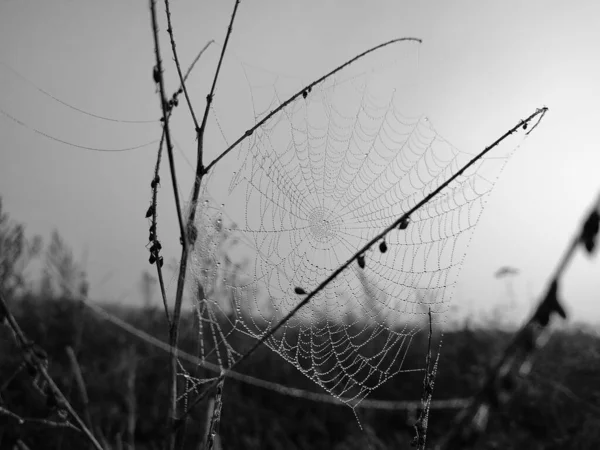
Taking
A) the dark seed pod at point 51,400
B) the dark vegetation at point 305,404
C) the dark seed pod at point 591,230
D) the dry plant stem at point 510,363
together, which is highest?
the dark seed pod at point 591,230

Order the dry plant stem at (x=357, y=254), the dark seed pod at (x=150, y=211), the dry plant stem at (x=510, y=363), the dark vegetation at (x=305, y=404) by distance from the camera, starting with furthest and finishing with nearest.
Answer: the dark vegetation at (x=305, y=404) < the dark seed pod at (x=150, y=211) < the dry plant stem at (x=357, y=254) < the dry plant stem at (x=510, y=363)

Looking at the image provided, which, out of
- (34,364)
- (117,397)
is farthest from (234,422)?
(34,364)

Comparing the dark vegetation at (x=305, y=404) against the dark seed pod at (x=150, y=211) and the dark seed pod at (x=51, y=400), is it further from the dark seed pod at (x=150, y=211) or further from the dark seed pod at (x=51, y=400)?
the dark seed pod at (x=51, y=400)

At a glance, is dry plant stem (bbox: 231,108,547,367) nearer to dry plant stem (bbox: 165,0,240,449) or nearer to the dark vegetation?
dry plant stem (bbox: 165,0,240,449)

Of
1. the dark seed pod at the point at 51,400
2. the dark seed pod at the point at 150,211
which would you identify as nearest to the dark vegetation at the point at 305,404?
the dark seed pod at the point at 150,211

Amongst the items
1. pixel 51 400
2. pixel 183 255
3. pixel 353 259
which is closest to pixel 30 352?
pixel 51 400

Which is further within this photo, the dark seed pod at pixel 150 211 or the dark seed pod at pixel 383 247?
the dark seed pod at pixel 150 211

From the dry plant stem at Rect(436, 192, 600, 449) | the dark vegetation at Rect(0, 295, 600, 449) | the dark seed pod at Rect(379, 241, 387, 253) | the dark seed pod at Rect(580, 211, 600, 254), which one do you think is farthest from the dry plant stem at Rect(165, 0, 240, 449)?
the dark vegetation at Rect(0, 295, 600, 449)
